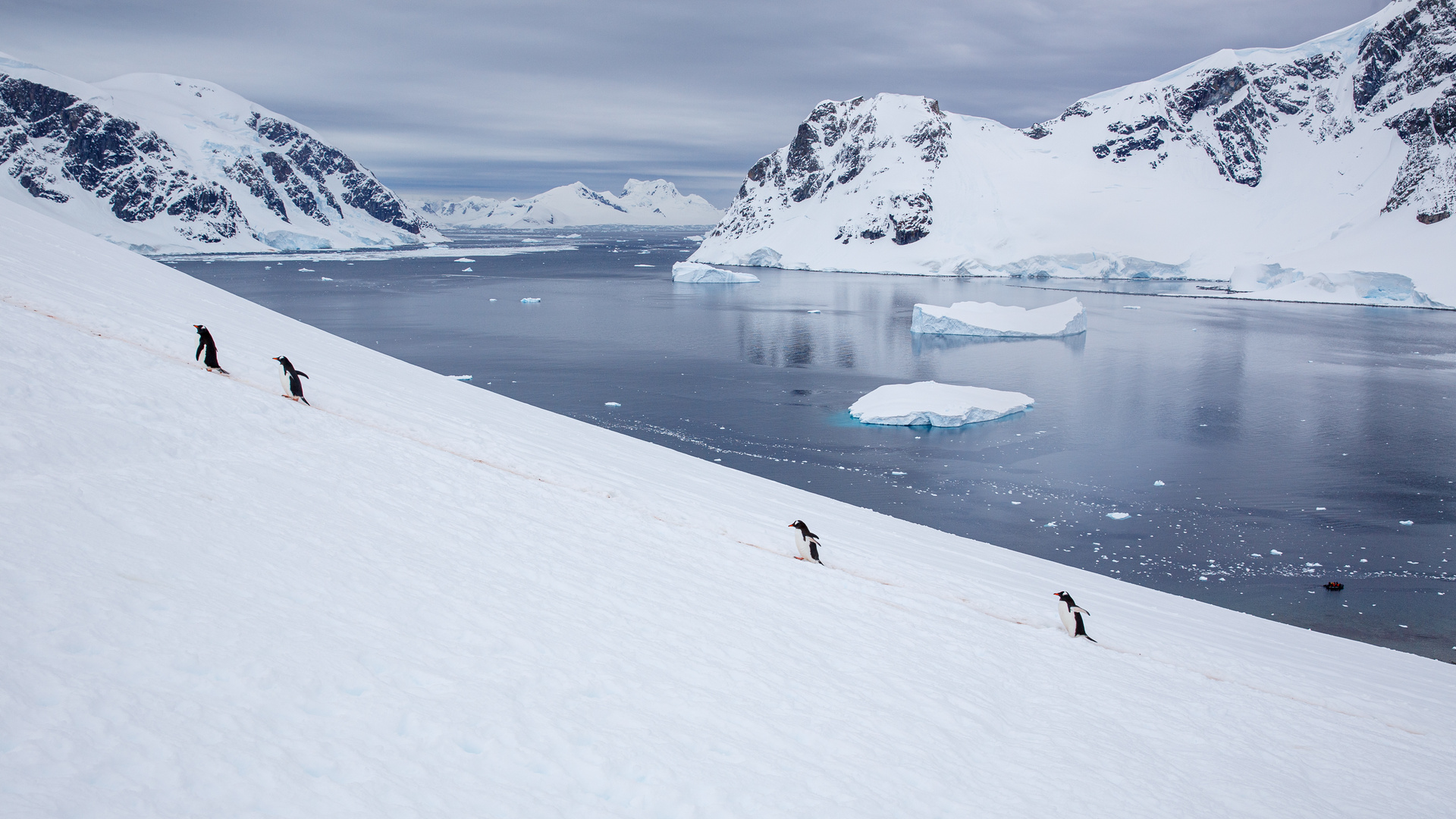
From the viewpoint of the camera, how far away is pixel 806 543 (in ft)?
26.8

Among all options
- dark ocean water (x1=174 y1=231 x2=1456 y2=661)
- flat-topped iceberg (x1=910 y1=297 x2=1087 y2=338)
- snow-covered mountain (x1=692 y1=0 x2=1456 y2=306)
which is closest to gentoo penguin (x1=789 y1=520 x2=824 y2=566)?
dark ocean water (x1=174 y1=231 x2=1456 y2=661)

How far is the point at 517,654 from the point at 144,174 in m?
119

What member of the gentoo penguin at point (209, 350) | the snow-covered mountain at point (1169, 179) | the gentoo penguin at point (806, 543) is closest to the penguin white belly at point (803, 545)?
the gentoo penguin at point (806, 543)

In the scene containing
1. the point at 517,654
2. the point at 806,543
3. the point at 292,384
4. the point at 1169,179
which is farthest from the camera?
the point at 1169,179

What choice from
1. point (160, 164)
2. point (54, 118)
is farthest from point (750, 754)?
point (54, 118)

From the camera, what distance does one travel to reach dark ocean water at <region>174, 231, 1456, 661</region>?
43.8 ft

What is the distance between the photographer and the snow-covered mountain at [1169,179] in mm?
65250

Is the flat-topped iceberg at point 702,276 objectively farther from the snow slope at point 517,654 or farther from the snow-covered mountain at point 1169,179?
the snow slope at point 517,654

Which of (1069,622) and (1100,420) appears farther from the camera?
(1100,420)

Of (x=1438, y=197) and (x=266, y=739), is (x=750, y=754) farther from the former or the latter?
(x=1438, y=197)

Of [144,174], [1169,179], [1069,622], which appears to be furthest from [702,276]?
[144,174]

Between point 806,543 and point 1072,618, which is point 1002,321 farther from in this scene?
point 806,543

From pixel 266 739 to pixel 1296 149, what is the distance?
115 m

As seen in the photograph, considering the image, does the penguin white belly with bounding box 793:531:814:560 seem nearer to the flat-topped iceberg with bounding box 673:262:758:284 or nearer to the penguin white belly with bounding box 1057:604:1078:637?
the penguin white belly with bounding box 1057:604:1078:637
